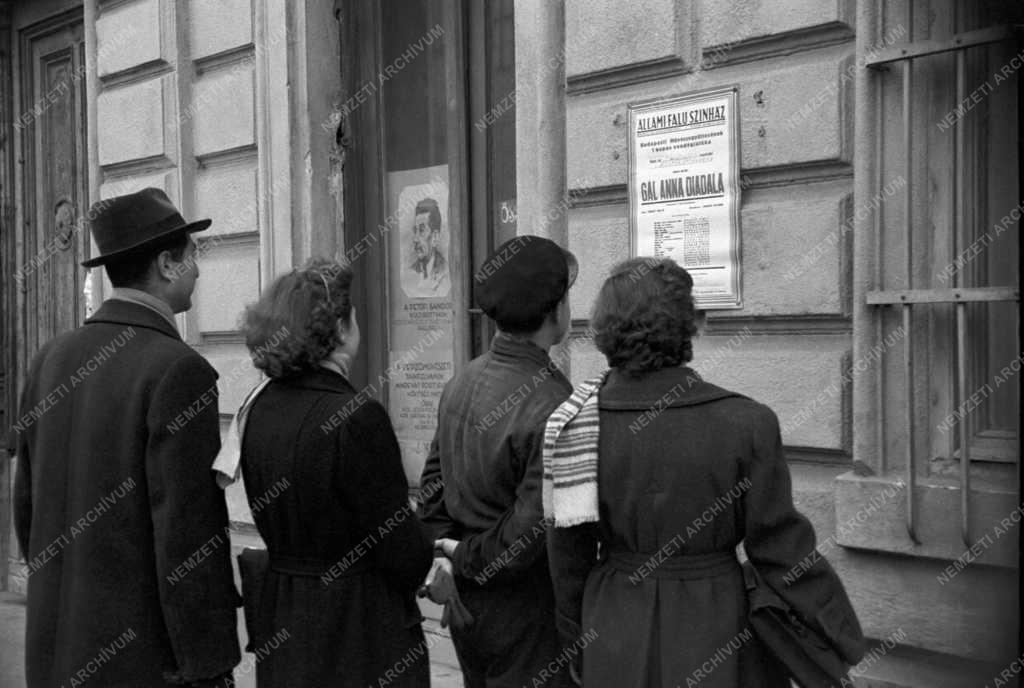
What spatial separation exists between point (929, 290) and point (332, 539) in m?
1.98

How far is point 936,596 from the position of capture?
3773 mm

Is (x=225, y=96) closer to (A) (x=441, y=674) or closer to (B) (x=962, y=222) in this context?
(A) (x=441, y=674)

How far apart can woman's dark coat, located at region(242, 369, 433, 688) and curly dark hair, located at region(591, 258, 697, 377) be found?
609 millimetres

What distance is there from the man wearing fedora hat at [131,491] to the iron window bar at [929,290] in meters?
2.06

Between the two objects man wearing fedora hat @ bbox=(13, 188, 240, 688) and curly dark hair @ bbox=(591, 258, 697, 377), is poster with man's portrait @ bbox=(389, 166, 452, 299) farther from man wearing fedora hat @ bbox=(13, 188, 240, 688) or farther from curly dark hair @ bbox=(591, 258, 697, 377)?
curly dark hair @ bbox=(591, 258, 697, 377)

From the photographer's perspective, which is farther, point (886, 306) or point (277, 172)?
point (277, 172)

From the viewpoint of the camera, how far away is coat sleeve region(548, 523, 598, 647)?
2748 mm

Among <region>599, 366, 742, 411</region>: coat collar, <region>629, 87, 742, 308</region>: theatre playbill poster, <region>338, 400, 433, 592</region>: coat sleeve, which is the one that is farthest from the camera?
<region>629, 87, 742, 308</region>: theatre playbill poster

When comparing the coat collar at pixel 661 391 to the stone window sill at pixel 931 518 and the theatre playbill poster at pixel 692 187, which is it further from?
the theatre playbill poster at pixel 692 187

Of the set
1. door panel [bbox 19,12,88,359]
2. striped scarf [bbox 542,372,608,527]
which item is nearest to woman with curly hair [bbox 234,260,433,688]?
striped scarf [bbox 542,372,608,527]

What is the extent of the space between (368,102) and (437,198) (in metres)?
0.71

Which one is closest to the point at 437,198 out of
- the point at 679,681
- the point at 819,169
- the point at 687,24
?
the point at 687,24

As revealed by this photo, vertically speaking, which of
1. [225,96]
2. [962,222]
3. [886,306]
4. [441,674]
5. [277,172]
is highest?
[225,96]

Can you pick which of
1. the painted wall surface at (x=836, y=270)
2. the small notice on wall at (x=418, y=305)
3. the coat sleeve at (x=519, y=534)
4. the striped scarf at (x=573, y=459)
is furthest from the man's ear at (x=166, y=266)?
the small notice on wall at (x=418, y=305)
